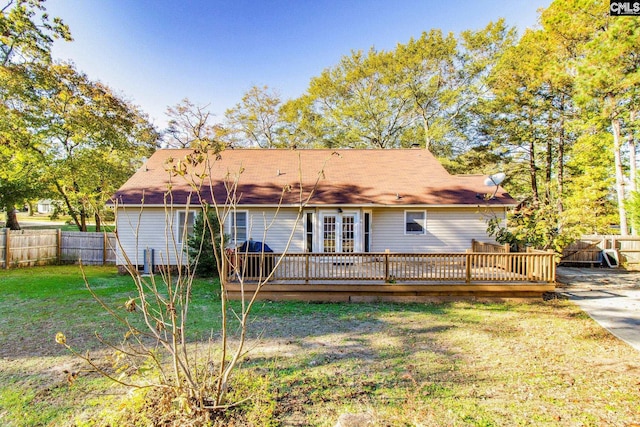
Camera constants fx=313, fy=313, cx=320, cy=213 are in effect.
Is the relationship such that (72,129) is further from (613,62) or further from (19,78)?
(613,62)

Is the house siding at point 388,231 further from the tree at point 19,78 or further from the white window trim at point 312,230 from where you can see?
the tree at point 19,78

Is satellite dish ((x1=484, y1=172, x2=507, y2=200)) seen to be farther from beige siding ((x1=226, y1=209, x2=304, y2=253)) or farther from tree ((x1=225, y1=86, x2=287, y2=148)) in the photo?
tree ((x1=225, y1=86, x2=287, y2=148))

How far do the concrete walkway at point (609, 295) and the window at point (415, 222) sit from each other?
4.37 meters

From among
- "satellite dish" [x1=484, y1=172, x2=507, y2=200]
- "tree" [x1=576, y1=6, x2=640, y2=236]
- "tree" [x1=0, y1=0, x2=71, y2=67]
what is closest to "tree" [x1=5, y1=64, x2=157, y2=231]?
"tree" [x1=0, y1=0, x2=71, y2=67]

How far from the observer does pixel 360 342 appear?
17.7 ft

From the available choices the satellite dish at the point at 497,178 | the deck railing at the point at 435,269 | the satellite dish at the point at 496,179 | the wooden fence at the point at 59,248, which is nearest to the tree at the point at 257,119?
the wooden fence at the point at 59,248

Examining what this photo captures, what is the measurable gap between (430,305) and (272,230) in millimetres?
6326

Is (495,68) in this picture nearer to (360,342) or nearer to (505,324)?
(505,324)

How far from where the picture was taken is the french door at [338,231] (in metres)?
11.4

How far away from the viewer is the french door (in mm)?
11352

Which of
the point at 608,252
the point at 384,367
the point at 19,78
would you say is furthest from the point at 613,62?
the point at 19,78

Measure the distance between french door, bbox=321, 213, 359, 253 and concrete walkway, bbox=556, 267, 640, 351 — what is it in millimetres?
6305

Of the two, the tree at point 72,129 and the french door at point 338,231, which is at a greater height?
the tree at point 72,129

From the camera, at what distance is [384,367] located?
4434 millimetres
